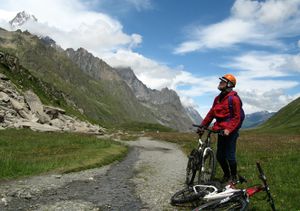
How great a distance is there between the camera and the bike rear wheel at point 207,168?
14595 mm

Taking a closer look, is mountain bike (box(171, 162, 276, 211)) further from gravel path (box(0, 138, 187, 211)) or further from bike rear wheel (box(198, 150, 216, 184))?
bike rear wheel (box(198, 150, 216, 184))

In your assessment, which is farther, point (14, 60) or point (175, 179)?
point (14, 60)

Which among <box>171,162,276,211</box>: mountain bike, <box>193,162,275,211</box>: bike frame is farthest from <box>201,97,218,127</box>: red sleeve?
<box>193,162,275,211</box>: bike frame

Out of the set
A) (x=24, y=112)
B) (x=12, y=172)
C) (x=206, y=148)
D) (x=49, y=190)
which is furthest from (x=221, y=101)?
(x=24, y=112)

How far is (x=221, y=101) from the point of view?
14.3 metres

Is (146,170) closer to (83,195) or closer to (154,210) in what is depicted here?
(83,195)

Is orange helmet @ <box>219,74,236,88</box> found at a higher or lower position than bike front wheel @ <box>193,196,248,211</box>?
higher

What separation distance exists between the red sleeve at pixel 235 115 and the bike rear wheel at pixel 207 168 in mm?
1708

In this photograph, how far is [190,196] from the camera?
1262 cm

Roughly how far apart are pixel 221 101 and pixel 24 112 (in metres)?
52.8

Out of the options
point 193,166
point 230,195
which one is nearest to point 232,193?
point 230,195

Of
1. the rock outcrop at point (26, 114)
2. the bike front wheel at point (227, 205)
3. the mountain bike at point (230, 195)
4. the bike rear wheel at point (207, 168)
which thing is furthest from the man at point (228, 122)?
the rock outcrop at point (26, 114)

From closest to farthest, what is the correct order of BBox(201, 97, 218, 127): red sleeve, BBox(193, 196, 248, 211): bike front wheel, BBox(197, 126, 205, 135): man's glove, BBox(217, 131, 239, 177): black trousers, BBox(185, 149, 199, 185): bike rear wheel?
BBox(193, 196, 248, 211): bike front wheel < BBox(217, 131, 239, 177): black trousers < BBox(201, 97, 218, 127): red sleeve < BBox(185, 149, 199, 185): bike rear wheel < BBox(197, 126, 205, 135): man's glove

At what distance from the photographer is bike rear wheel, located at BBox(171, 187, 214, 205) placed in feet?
39.6
